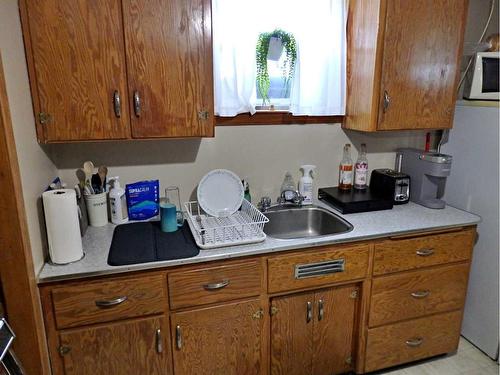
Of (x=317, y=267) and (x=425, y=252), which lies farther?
(x=425, y=252)

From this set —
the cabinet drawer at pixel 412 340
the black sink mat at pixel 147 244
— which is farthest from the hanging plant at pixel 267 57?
the cabinet drawer at pixel 412 340

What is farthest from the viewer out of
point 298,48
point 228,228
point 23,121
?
point 298,48

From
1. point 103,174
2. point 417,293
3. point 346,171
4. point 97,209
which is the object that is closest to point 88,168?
point 103,174

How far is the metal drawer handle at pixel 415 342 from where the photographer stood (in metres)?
1.91

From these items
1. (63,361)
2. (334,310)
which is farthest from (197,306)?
(334,310)

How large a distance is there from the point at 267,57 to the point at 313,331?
1434 millimetres

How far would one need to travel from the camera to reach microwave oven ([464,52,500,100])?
79.0 inches

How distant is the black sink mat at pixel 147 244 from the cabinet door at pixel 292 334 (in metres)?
0.49

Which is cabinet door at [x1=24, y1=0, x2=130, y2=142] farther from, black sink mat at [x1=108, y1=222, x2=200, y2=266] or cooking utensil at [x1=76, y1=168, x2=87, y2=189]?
black sink mat at [x1=108, y1=222, x2=200, y2=266]

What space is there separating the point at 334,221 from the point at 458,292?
2.53ft

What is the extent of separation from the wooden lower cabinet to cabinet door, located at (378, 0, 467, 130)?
36.8 inches

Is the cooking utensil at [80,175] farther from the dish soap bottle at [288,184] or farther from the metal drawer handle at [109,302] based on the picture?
the dish soap bottle at [288,184]

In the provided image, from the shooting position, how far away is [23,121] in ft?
4.20

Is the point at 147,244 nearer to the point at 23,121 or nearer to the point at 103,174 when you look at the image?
the point at 103,174
